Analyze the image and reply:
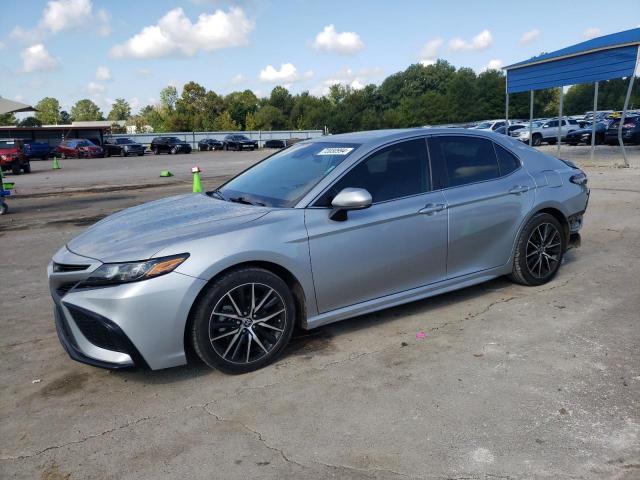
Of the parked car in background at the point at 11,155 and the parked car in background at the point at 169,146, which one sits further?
the parked car in background at the point at 169,146

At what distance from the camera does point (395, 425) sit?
9.87 feet

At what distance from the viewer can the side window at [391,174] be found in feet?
13.5

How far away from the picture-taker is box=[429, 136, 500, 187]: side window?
15.1 feet

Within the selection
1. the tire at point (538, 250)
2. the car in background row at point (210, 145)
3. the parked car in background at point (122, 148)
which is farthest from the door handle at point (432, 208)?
the car in background row at point (210, 145)

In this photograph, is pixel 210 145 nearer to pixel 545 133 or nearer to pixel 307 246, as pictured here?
pixel 545 133

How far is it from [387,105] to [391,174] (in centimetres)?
9754

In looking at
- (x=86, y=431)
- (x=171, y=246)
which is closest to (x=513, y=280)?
(x=171, y=246)

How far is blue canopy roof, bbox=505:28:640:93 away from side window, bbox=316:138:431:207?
1524cm

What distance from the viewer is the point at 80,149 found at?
42.1 metres

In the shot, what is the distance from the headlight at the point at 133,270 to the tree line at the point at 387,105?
6746 centimetres

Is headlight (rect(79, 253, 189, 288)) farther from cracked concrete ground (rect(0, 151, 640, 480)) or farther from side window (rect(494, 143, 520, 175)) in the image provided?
side window (rect(494, 143, 520, 175))

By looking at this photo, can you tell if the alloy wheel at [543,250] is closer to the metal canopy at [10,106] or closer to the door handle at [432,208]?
the door handle at [432,208]

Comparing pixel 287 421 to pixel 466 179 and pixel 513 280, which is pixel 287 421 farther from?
pixel 513 280

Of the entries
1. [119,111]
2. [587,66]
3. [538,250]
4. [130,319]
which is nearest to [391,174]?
[538,250]
